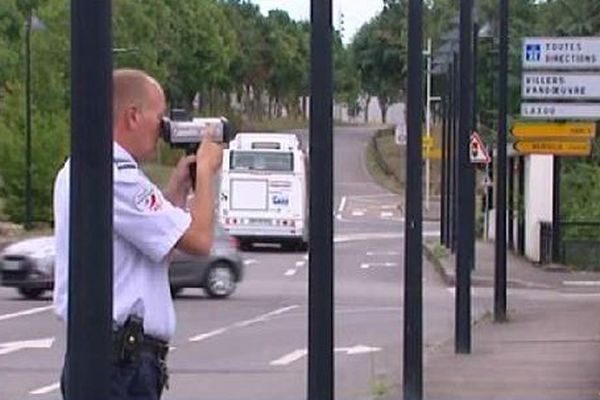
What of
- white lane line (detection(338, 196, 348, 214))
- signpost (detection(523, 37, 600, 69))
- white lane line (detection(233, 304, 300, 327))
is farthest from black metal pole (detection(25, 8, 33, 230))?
signpost (detection(523, 37, 600, 69))

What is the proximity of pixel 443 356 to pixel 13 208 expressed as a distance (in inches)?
1565

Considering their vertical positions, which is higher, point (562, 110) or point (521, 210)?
point (562, 110)

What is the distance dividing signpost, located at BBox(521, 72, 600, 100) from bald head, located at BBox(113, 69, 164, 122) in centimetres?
1621

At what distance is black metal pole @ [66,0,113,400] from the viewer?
5.11 metres

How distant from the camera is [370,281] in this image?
40.0 meters

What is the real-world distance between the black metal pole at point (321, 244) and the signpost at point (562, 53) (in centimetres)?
977

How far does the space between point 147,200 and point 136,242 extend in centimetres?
14

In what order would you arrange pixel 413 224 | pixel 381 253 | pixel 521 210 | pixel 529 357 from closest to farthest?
pixel 413 224, pixel 529 357, pixel 521 210, pixel 381 253

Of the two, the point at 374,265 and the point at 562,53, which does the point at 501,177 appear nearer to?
the point at 562,53

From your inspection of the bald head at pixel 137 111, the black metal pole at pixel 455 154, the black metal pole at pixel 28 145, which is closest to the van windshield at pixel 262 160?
the black metal pole at pixel 28 145

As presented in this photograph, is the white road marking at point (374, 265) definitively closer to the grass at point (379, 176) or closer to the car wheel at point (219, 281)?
the car wheel at point (219, 281)

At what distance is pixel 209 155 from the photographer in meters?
6.01

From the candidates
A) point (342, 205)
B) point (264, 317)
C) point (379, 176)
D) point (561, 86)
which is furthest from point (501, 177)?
point (379, 176)

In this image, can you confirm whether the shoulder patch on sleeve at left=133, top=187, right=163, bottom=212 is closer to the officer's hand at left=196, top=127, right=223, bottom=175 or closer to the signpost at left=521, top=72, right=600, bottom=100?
the officer's hand at left=196, top=127, right=223, bottom=175
